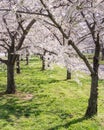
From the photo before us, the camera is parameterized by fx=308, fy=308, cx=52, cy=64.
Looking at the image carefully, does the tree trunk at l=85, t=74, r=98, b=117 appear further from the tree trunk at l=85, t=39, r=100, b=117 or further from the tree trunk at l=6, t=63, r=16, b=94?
the tree trunk at l=6, t=63, r=16, b=94

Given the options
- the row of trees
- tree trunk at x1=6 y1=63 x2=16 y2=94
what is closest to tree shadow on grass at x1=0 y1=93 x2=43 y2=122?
tree trunk at x1=6 y1=63 x2=16 y2=94

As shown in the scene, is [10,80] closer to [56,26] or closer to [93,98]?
[93,98]

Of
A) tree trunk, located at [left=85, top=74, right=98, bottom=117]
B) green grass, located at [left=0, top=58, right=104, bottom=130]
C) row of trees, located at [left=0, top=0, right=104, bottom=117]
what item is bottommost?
green grass, located at [left=0, top=58, right=104, bottom=130]

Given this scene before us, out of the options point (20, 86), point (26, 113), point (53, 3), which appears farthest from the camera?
point (20, 86)

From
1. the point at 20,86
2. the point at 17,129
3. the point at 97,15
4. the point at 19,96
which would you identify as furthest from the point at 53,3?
the point at 20,86

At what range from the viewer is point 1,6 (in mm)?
18000

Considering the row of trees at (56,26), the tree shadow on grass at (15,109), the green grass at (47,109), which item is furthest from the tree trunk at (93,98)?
the tree shadow on grass at (15,109)

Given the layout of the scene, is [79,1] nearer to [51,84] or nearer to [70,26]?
[70,26]

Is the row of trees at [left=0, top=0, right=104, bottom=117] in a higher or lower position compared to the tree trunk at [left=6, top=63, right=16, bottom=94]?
higher

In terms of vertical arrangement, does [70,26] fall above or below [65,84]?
above

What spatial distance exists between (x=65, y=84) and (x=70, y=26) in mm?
12450

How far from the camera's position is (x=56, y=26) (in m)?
11.8

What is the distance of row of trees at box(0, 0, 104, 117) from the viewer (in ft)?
39.6

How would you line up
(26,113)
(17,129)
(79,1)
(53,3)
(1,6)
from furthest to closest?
(1,6)
(26,113)
(53,3)
(17,129)
(79,1)
